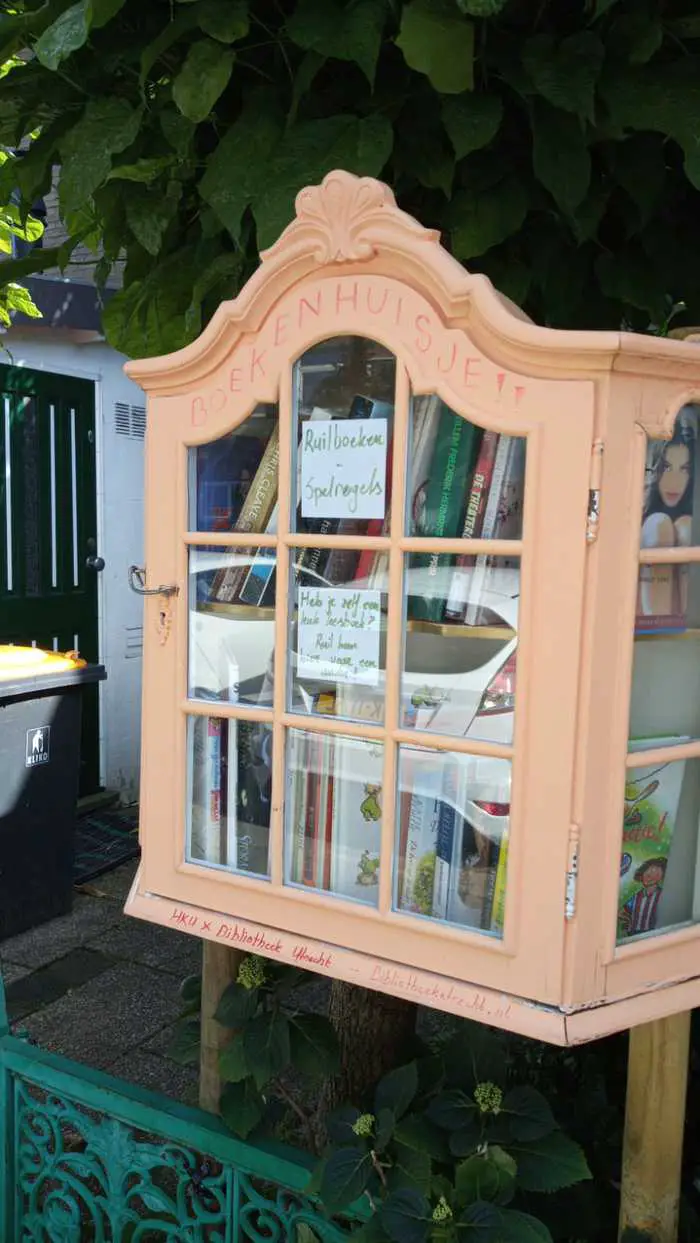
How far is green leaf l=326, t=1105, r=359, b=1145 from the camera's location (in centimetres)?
159

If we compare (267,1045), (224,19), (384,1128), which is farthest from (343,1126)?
(224,19)

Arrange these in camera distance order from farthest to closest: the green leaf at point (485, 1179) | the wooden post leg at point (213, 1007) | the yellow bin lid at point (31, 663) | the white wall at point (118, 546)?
the white wall at point (118, 546) → the yellow bin lid at point (31, 663) → the wooden post leg at point (213, 1007) → the green leaf at point (485, 1179)

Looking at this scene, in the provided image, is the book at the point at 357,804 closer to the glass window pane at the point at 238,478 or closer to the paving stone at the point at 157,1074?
the glass window pane at the point at 238,478

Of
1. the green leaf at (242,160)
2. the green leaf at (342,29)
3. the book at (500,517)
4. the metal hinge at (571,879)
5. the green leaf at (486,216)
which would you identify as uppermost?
the green leaf at (342,29)

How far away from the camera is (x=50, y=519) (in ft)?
17.0

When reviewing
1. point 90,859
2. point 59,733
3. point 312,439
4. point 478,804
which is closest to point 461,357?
point 312,439

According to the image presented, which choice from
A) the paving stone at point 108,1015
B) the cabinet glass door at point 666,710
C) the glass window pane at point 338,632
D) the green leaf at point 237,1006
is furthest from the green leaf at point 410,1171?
the paving stone at point 108,1015

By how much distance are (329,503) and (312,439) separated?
0.33ft

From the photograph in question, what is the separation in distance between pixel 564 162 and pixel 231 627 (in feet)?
2.74

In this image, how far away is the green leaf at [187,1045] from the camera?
2.09 metres

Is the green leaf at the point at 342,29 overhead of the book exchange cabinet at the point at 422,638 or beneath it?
overhead

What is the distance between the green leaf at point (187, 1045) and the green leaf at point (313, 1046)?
1.35ft

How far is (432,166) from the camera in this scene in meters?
1.59

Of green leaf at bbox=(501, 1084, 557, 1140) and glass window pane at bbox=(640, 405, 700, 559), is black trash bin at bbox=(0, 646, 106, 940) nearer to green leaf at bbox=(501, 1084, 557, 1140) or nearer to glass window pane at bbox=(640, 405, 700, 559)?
green leaf at bbox=(501, 1084, 557, 1140)
